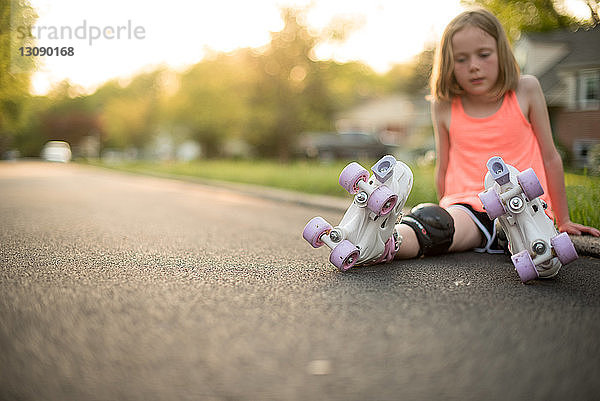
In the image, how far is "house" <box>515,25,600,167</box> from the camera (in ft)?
25.2

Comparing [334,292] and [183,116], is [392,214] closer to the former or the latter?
[334,292]

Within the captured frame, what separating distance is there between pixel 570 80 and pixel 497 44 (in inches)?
407

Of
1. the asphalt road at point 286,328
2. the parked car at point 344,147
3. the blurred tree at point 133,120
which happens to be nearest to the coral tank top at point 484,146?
the asphalt road at point 286,328

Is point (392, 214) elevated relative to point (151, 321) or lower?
elevated

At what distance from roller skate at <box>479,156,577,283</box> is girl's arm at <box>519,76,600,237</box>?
72cm

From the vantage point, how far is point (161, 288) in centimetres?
262

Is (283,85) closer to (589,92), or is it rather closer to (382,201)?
Result: (589,92)

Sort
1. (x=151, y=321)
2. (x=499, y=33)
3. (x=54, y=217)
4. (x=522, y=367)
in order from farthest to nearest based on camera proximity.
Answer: (x=54, y=217), (x=499, y=33), (x=151, y=321), (x=522, y=367)

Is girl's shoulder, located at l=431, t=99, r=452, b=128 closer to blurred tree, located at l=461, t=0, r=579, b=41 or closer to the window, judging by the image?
the window

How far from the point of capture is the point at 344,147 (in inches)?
1052

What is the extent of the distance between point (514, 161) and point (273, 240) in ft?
6.11

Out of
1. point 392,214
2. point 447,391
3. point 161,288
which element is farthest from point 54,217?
point 447,391

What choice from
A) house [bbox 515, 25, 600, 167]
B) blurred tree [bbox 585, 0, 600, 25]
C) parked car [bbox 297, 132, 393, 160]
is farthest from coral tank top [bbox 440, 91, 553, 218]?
parked car [bbox 297, 132, 393, 160]

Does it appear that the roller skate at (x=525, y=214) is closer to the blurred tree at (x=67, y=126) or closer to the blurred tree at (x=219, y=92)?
the blurred tree at (x=219, y=92)
